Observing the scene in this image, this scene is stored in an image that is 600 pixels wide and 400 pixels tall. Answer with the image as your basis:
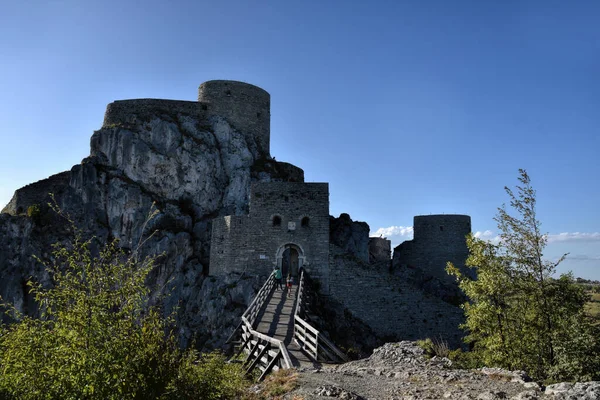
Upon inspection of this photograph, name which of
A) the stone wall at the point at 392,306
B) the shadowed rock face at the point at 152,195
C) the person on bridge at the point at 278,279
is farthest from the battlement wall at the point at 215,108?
the stone wall at the point at 392,306

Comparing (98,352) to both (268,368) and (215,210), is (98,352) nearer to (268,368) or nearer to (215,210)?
(268,368)

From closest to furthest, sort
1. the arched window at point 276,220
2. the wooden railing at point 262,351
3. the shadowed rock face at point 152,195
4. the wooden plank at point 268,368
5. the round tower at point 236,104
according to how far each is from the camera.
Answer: the wooden plank at point 268,368
the wooden railing at point 262,351
the arched window at point 276,220
the shadowed rock face at point 152,195
the round tower at point 236,104

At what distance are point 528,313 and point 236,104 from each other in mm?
27668

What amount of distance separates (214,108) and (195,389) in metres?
29.7

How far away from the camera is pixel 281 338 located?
13438 millimetres

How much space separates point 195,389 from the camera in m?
6.16

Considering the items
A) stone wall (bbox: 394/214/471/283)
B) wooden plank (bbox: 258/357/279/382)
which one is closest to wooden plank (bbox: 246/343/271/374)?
wooden plank (bbox: 258/357/279/382)

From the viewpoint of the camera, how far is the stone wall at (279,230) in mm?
22188

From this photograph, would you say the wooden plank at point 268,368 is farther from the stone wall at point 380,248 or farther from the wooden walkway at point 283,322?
the stone wall at point 380,248

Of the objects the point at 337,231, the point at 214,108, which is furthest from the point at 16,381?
the point at 214,108

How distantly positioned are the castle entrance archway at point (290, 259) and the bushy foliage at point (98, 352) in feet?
51.3

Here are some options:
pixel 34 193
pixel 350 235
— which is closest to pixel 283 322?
pixel 350 235

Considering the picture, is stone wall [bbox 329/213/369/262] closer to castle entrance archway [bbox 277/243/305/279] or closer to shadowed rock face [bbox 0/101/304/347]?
castle entrance archway [bbox 277/243/305/279]

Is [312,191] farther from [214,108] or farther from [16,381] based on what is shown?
[16,381]
